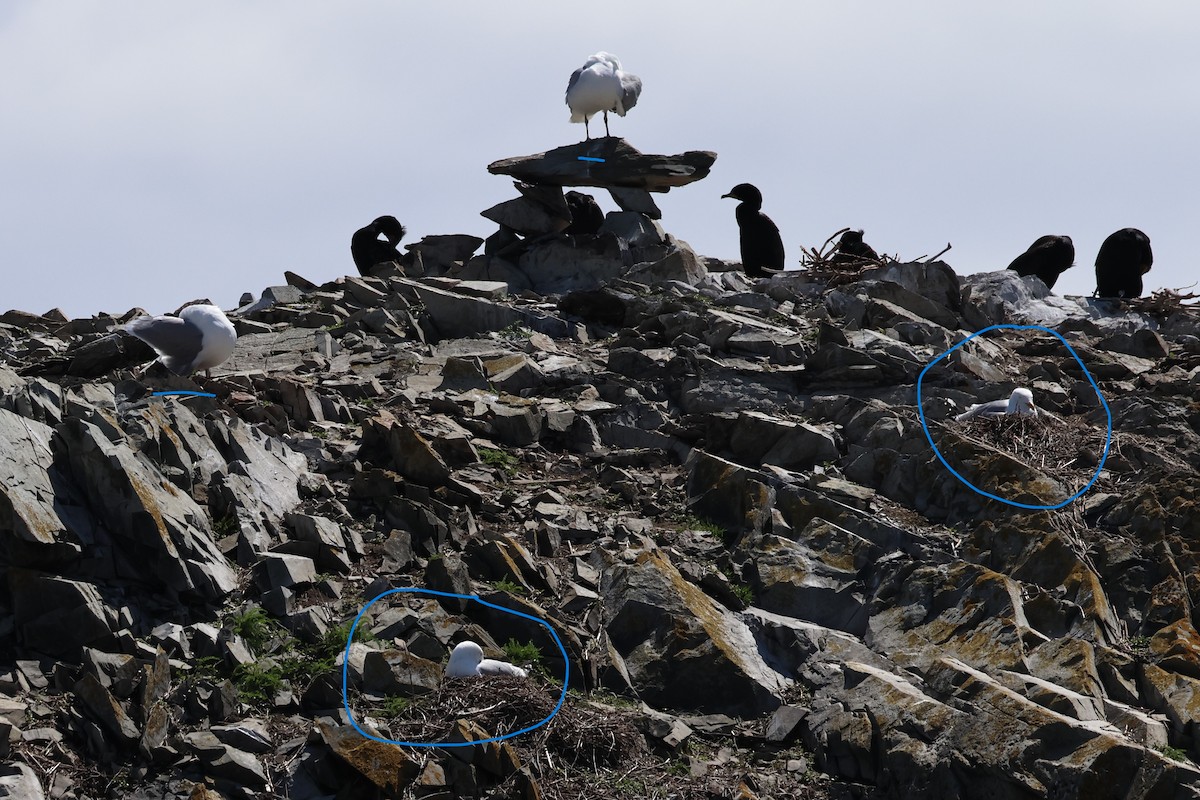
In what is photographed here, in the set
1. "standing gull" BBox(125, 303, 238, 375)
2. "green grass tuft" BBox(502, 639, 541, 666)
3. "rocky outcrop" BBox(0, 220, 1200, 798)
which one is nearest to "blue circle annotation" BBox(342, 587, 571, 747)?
"rocky outcrop" BBox(0, 220, 1200, 798)

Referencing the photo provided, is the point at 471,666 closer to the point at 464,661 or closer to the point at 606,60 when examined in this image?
the point at 464,661

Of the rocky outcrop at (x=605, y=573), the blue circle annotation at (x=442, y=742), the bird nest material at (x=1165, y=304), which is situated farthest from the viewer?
the bird nest material at (x=1165, y=304)

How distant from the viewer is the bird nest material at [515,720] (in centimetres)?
709

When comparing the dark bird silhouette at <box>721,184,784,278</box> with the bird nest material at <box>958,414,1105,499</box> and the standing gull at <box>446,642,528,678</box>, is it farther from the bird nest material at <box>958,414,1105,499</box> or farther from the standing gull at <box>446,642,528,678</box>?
the standing gull at <box>446,642,528,678</box>

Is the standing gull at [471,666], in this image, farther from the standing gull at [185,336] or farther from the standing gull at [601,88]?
the standing gull at [601,88]

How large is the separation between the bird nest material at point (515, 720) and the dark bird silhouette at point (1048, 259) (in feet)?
50.3

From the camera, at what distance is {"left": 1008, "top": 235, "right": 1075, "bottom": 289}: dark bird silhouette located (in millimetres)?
20703

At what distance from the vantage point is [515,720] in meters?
7.16

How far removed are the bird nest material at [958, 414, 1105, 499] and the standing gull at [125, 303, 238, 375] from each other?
6.73 metres

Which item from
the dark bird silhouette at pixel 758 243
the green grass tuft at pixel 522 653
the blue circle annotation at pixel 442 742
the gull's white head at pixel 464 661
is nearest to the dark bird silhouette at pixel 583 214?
the dark bird silhouette at pixel 758 243

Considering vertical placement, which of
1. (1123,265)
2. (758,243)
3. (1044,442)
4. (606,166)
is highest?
(606,166)

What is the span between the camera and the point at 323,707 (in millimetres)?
7320

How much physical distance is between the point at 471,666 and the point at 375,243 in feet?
49.3

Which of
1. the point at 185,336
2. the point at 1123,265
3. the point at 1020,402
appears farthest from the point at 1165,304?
the point at 185,336
